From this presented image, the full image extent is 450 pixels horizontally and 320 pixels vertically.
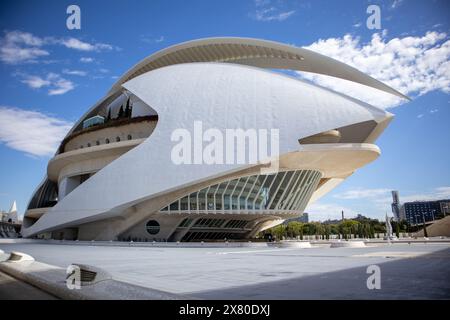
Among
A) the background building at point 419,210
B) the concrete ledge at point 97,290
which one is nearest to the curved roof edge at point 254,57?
the concrete ledge at point 97,290

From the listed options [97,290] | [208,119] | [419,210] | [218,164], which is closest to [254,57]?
[208,119]

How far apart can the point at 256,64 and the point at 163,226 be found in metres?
23.0

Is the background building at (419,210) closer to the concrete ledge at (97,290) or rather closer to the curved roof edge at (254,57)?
the curved roof edge at (254,57)

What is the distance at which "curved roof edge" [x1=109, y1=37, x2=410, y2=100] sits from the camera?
33.9 meters

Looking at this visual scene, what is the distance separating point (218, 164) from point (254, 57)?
1904 cm

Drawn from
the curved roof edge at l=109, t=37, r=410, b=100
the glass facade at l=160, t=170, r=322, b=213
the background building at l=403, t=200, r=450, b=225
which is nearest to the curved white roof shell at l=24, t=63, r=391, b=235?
the glass facade at l=160, t=170, r=322, b=213

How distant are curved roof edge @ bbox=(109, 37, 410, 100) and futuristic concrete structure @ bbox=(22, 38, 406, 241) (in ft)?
0.68

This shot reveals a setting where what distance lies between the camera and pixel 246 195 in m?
29.9

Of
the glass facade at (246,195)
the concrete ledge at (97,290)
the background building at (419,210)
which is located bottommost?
the background building at (419,210)

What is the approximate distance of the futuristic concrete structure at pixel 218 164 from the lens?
2811cm

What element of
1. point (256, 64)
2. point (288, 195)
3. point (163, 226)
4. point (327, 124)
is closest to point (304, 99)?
point (327, 124)

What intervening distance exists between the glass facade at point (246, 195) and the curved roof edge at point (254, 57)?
11.4 metres

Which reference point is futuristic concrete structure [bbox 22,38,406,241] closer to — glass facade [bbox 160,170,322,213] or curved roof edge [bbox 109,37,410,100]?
glass facade [bbox 160,170,322,213]

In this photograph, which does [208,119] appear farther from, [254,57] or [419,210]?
[419,210]
